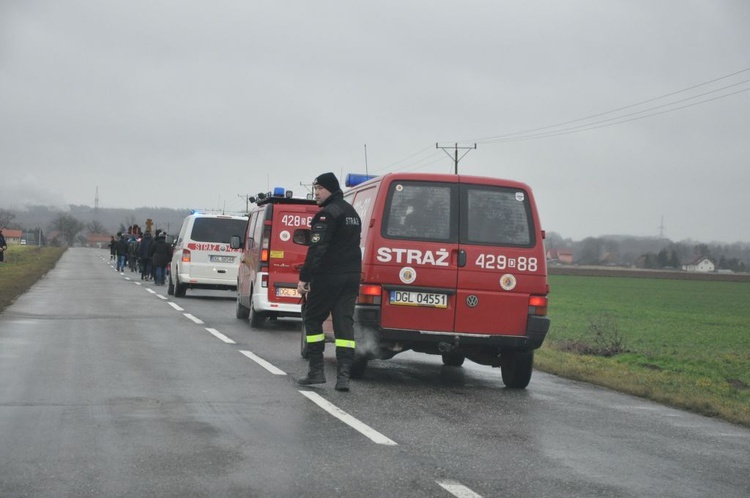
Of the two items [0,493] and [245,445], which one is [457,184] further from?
[0,493]

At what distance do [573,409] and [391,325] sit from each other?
6.30 feet

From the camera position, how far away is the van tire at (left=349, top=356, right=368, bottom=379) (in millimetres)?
10195

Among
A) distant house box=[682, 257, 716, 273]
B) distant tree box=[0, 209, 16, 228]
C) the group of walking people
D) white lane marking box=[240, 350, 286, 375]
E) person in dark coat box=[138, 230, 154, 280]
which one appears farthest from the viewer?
distant house box=[682, 257, 716, 273]

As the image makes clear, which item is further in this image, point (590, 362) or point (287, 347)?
point (590, 362)

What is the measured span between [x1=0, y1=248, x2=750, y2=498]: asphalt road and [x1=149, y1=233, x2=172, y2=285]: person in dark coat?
19.3m

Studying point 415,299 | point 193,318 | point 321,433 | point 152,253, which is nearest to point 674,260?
point 152,253

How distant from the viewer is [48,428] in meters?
6.87

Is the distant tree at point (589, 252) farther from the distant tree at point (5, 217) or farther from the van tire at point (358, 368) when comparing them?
the van tire at point (358, 368)

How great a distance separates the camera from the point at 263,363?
11.4 metres

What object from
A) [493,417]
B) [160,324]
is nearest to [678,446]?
[493,417]

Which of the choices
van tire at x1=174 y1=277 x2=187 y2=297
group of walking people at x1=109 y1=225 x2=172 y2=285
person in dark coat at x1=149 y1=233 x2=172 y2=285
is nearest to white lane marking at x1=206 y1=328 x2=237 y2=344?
van tire at x1=174 y1=277 x2=187 y2=297

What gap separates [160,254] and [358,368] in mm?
22897

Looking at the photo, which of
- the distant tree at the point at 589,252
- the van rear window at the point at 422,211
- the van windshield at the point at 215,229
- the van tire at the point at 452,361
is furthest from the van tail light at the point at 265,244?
the distant tree at the point at 589,252

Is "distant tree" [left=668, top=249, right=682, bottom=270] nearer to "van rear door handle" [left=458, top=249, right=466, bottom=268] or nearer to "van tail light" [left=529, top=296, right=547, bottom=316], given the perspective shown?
"van tail light" [left=529, top=296, right=547, bottom=316]
